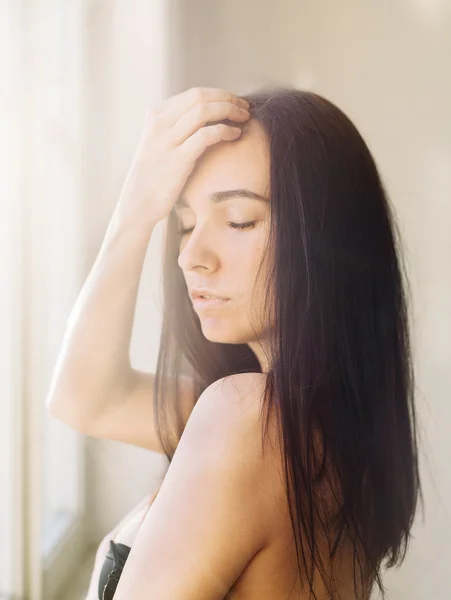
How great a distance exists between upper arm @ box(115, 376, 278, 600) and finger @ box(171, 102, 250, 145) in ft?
0.87

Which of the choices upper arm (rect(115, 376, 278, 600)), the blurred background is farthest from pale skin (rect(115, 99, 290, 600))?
the blurred background

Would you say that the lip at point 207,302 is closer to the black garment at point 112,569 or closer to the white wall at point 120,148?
the white wall at point 120,148

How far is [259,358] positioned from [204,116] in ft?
0.85

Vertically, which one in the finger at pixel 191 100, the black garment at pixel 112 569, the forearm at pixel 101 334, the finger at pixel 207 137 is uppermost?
the finger at pixel 191 100

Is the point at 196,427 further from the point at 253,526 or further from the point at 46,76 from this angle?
the point at 46,76

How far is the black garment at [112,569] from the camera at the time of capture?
54 cm

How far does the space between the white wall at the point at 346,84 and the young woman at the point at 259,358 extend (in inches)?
1.1

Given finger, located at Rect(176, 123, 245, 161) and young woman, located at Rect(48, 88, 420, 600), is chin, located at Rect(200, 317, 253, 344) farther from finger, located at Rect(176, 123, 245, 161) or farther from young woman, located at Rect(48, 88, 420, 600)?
finger, located at Rect(176, 123, 245, 161)

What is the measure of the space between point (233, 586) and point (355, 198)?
1.23 feet

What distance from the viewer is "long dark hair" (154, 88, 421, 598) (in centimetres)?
49

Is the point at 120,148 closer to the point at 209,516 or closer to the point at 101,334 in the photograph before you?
the point at 101,334

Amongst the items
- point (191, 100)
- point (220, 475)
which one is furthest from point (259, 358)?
point (191, 100)

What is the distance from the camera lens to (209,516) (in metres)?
0.43

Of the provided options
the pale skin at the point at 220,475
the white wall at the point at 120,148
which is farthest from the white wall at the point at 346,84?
the pale skin at the point at 220,475
